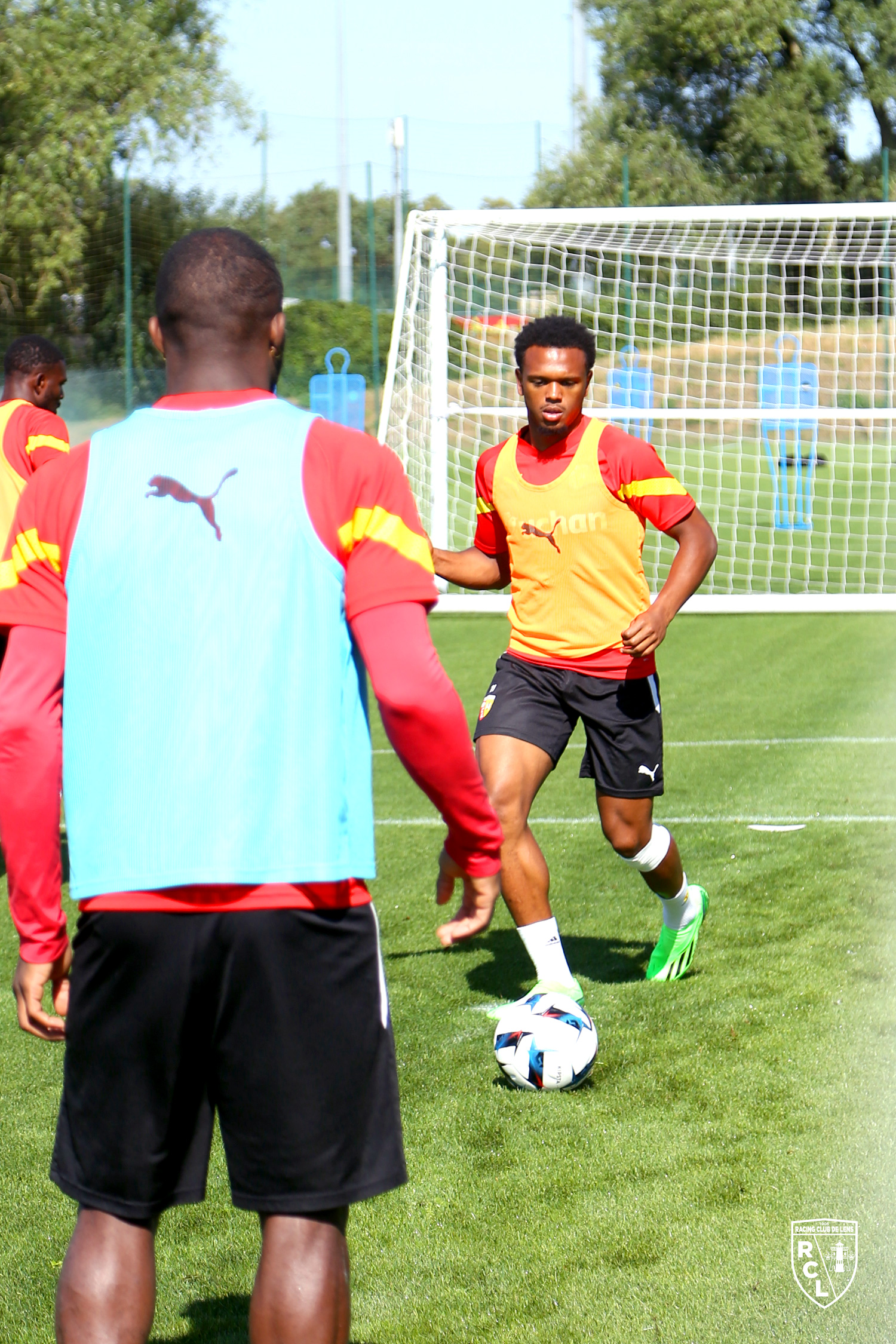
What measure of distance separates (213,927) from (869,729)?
780 centimetres

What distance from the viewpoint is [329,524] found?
2.11m

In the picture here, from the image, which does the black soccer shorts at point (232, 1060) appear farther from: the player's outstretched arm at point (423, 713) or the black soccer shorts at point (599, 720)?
the black soccer shorts at point (599, 720)

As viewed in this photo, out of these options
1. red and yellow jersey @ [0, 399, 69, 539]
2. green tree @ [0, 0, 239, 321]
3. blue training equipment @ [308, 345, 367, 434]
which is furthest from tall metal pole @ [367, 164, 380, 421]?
red and yellow jersey @ [0, 399, 69, 539]

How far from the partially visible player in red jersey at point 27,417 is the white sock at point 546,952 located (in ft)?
9.11

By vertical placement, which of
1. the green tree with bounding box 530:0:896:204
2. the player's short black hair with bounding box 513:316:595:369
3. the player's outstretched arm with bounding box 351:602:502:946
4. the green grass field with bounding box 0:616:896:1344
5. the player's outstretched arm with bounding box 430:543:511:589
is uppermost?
the green tree with bounding box 530:0:896:204

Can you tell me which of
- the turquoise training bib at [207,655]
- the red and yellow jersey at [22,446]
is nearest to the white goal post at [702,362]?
the red and yellow jersey at [22,446]

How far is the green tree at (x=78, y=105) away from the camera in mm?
26781

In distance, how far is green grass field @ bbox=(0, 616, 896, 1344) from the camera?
295 centimetres

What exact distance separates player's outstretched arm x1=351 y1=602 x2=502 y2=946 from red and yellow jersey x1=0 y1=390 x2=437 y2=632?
1.6 inches

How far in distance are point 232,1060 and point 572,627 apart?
2.85 meters

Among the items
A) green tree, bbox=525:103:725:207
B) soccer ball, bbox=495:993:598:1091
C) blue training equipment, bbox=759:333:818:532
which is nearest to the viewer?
soccer ball, bbox=495:993:598:1091

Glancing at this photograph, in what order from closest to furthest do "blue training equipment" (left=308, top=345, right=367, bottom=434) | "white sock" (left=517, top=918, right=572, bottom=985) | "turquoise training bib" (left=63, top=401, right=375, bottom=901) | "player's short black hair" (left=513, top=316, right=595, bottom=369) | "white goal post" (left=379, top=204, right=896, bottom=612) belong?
"turquoise training bib" (left=63, top=401, right=375, bottom=901)
"white sock" (left=517, top=918, right=572, bottom=985)
"player's short black hair" (left=513, top=316, right=595, bottom=369)
"white goal post" (left=379, top=204, right=896, bottom=612)
"blue training equipment" (left=308, top=345, right=367, bottom=434)

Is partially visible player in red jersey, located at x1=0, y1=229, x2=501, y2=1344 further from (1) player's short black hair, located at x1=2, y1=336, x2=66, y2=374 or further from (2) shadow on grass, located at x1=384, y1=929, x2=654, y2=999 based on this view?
(1) player's short black hair, located at x1=2, y1=336, x2=66, y2=374

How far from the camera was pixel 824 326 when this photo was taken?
21.2 metres
